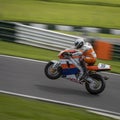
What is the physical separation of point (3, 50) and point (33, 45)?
166 centimetres

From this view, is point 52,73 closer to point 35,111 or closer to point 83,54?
point 83,54

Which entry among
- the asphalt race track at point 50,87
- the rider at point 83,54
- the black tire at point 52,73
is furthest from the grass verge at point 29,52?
the rider at point 83,54

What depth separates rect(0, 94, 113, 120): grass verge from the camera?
35.9ft

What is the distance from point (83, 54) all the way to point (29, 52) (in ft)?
16.0

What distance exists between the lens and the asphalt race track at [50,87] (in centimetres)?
1376

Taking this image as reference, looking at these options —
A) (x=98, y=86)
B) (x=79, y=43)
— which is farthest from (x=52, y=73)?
(x=98, y=86)

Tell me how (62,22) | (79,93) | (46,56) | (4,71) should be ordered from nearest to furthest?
(79,93)
(4,71)
(46,56)
(62,22)

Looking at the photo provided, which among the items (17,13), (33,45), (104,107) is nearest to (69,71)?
(104,107)

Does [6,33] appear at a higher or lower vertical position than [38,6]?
lower

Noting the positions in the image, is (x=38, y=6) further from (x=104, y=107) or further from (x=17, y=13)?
(x=104, y=107)

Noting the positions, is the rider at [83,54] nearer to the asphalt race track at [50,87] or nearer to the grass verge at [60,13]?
the asphalt race track at [50,87]

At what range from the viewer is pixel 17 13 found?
25.8m

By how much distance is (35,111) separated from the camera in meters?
11.4

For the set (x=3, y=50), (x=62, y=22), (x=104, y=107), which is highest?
(x=62, y=22)
